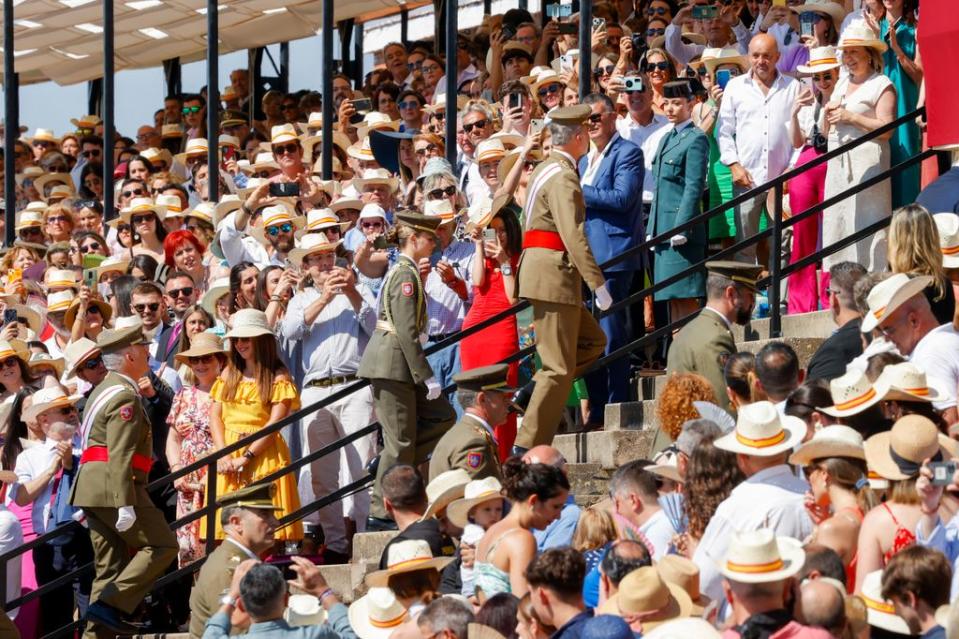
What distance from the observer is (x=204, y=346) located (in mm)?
12664

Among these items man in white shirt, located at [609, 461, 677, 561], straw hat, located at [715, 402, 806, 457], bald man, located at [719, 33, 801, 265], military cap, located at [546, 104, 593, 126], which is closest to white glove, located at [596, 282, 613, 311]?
military cap, located at [546, 104, 593, 126]

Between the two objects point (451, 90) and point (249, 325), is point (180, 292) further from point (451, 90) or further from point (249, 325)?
point (451, 90)

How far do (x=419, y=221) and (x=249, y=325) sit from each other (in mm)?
1426

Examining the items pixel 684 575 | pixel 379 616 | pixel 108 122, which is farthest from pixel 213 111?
pixel 684 575

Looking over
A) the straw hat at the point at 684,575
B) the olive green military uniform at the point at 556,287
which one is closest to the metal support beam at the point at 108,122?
the olive green military uniform at the point at 556,287

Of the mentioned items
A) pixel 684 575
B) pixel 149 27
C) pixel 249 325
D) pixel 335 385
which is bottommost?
pixel 684 575

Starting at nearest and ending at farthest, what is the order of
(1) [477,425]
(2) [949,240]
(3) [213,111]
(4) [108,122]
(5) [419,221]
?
(2) [949,240]
(1) [477,425]
(5) [419,221]
(3) [213,111]
(4) [108,122]

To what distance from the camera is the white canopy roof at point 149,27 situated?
24781mm

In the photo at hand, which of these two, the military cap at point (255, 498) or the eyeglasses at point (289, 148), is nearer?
the military cap at point (255, 498)

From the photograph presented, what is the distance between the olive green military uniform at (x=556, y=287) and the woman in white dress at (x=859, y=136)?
6.06ft

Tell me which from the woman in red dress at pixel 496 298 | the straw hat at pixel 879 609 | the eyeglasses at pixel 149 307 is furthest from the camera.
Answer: the eyeglasses at pixel 149 307

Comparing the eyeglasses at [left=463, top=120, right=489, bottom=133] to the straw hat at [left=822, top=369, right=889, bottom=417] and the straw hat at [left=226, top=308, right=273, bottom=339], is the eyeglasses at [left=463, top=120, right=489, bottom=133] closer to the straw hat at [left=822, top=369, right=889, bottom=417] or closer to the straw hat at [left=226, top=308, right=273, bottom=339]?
the straw hat at [left=226, top=308, right=273, bottom=339]

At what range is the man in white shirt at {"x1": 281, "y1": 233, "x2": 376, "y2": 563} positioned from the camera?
12578mm

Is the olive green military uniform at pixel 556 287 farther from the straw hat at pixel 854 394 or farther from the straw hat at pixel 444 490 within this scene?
the straw hat at pixel 854 394
